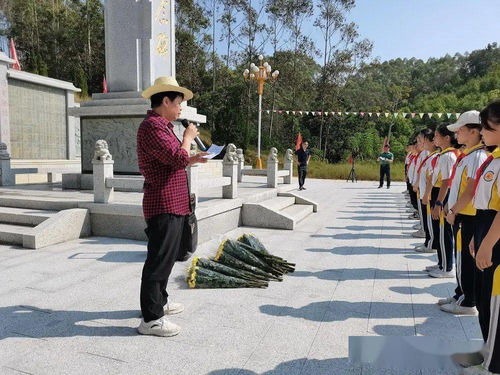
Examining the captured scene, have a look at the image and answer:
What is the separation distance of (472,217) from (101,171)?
482 cm

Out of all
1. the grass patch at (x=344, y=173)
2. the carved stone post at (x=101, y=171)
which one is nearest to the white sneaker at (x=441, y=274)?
the carved stone post at (x=101, y=171)

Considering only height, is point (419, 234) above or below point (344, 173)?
below

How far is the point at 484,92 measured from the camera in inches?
1644

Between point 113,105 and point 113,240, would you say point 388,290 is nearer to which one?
point 113,240

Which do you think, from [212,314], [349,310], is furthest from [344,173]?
[212,314]

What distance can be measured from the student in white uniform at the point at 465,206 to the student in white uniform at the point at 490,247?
625 mm

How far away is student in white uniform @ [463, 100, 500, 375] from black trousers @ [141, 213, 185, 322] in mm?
1960

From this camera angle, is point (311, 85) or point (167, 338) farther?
point (311, 85)

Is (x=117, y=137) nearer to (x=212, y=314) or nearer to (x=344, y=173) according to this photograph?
(x=212, y=314)

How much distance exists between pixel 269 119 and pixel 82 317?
1232 inches

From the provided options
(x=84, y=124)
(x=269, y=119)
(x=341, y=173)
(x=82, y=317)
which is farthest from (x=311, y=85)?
(x=82, y=317)

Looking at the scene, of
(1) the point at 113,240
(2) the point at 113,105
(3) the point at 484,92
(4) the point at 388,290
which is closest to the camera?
(4) the point at 388,290

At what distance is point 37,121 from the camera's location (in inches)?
504

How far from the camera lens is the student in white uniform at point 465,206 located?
117 inches
